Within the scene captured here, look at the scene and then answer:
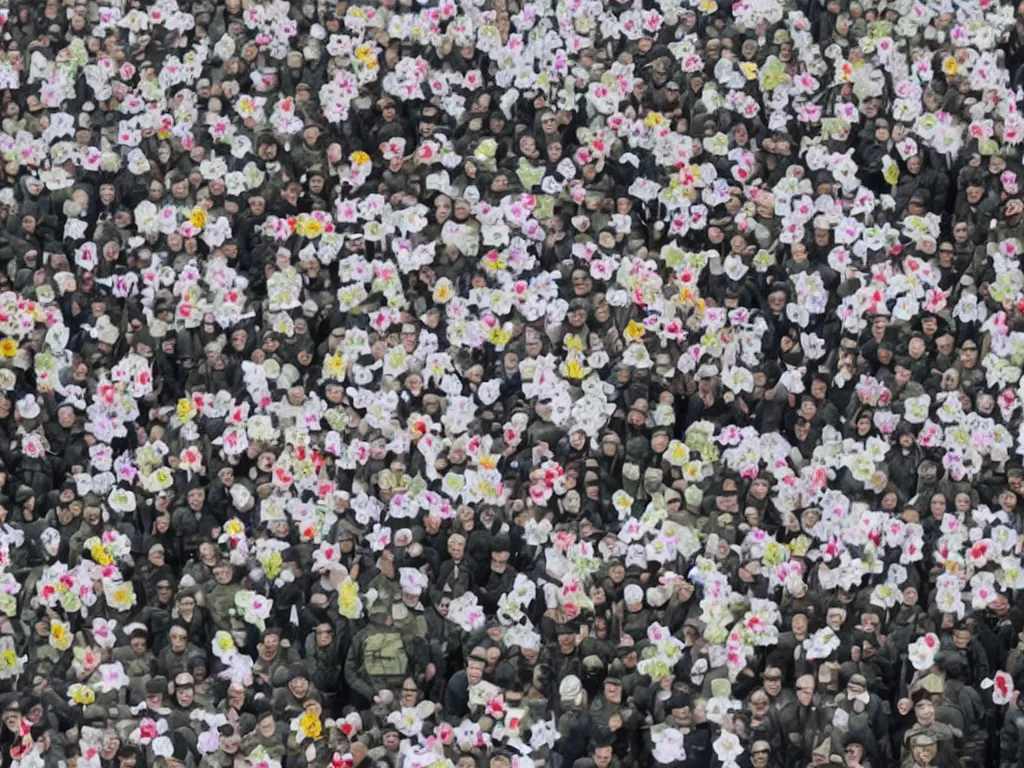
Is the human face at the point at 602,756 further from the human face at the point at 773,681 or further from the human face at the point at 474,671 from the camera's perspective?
the human face at the point at 773,681

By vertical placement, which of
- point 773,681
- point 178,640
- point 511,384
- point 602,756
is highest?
point 511,384

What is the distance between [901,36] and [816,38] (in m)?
0.69

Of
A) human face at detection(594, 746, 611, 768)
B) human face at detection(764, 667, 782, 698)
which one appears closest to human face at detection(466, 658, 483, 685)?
human face at detection(594, 746, 611, 768)

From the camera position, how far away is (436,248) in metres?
16.9

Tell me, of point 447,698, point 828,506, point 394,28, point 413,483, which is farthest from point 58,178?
point 828,506

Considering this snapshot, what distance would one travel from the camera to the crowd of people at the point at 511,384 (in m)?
15.0

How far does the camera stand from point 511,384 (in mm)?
16266

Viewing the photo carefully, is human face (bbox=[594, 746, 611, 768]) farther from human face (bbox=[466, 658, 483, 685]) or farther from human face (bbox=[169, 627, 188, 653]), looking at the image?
human face (bbox=[169, 627, 188, 653])

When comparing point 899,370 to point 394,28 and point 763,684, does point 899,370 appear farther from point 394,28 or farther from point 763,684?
point 394,28

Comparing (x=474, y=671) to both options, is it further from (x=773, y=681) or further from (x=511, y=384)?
(x=511, y=384)

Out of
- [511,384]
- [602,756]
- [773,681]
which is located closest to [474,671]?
[602,756]

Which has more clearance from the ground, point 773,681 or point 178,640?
point 178,640

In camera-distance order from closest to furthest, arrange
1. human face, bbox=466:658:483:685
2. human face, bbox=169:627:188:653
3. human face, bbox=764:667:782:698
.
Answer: human face, bbox=764:667:782:698 < human face, bbox=466:658:483:685 < human face, bbox=169:627:188:653

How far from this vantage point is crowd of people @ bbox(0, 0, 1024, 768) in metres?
15.0
